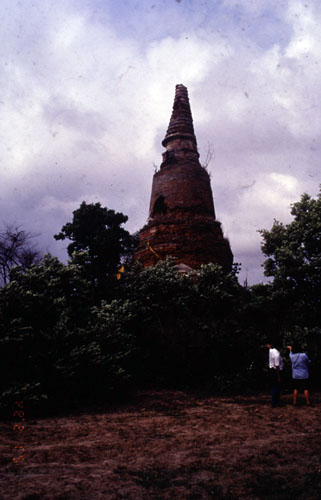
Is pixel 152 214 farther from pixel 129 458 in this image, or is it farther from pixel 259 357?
pixel 129 458

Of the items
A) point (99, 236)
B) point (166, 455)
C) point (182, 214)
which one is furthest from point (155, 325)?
point (99, 236)

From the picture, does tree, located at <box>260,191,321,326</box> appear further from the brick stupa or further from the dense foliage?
the brick stupa

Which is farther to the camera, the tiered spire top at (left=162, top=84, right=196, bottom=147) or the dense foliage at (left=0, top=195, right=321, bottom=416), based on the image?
the tiered spire top at (left=162, top=84, right=196, bottom=147)

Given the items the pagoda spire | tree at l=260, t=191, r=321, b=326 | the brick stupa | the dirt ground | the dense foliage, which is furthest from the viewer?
the pagoda spire

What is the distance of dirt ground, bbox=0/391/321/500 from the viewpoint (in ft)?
11.0

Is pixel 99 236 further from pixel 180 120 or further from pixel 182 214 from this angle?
pixel 180 120

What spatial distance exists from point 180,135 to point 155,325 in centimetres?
1465

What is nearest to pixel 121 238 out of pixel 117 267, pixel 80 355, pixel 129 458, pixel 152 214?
pixel 117 267

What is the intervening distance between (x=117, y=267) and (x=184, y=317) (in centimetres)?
1155

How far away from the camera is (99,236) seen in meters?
22.8

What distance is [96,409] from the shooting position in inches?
332

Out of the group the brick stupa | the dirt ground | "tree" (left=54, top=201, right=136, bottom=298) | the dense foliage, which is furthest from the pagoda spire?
the dirt ground

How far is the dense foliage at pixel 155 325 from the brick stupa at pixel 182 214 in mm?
3856

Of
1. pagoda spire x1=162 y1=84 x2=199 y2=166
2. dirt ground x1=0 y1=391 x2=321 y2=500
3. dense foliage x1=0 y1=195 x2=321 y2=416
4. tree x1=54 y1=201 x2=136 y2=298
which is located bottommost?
dirt ground x1=0 y1=391 x2=321 y2=500
